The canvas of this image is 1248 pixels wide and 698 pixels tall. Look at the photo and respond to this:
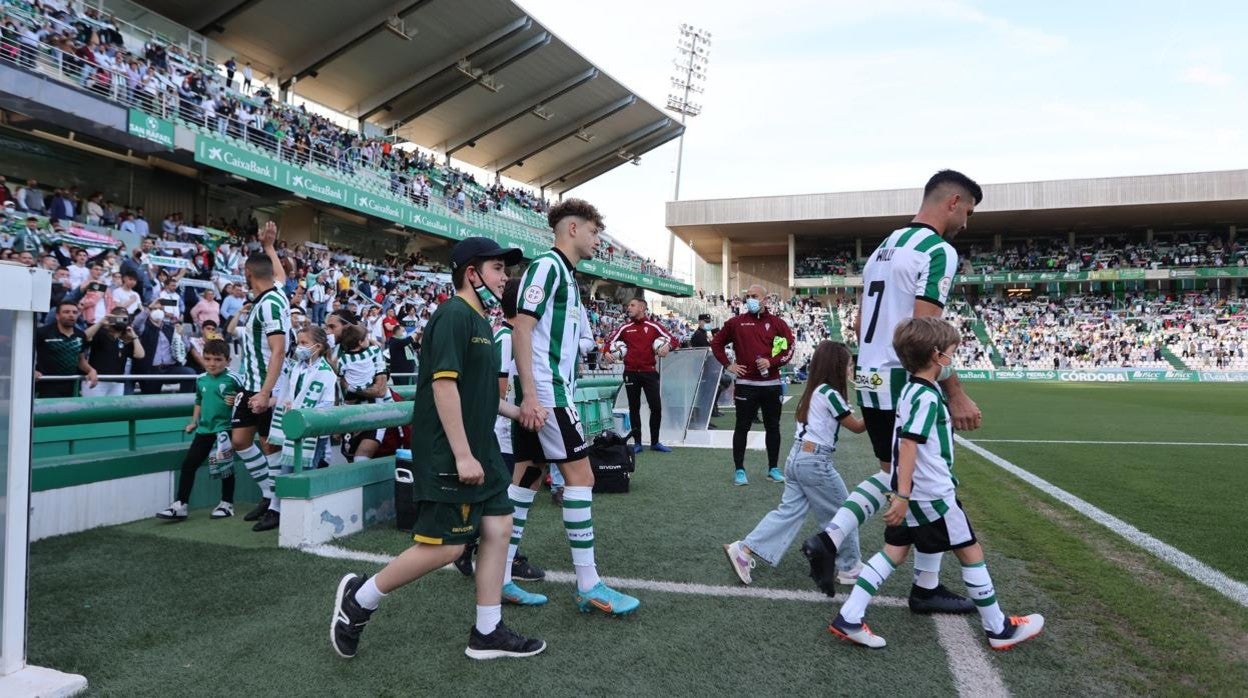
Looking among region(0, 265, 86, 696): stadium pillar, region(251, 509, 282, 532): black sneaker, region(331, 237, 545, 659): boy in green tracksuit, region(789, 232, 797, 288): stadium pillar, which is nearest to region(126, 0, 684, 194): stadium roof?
region(789, 232, 797, 288): stadium pillar

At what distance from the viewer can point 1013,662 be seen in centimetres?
283

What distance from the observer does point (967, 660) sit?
2.86 metres

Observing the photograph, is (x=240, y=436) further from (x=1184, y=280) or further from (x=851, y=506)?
(x=1184, y=280)

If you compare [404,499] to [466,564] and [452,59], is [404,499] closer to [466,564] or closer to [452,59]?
[466,564]

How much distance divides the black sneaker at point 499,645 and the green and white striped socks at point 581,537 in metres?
0.56

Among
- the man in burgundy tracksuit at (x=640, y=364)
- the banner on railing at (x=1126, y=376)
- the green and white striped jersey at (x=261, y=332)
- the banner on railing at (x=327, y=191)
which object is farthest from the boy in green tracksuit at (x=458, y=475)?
the banner on railing at (x=1126, y=376)

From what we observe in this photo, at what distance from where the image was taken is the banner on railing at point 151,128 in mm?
15516

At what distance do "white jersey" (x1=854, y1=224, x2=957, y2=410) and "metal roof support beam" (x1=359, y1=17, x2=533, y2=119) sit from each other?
92.7 feet

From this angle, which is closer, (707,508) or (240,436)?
(240,436)

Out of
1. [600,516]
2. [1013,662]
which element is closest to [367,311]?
[600,516]

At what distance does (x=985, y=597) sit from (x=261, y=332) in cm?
490

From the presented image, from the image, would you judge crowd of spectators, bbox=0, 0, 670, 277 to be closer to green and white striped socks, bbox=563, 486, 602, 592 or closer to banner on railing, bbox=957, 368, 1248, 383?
green and white striped socks, bbox=563, 486, 602, 592

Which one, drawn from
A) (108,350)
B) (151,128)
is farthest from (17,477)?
(151,128)

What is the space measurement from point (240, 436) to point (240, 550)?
1172 mm
